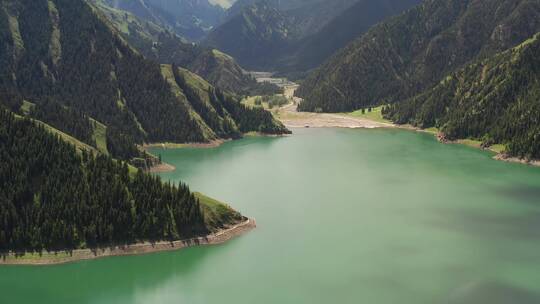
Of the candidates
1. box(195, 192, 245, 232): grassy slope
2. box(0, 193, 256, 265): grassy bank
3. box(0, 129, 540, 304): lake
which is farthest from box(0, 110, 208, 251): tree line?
box(0, 129, 540, 304): lake

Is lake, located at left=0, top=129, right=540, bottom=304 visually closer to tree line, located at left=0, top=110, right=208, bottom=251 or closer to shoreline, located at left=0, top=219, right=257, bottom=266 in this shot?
shoreline, located at left=0, top=219, right=257, bottom=266

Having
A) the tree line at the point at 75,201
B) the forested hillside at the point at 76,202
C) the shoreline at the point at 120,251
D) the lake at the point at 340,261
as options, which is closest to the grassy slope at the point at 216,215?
the forested hillside at the point at 76,202

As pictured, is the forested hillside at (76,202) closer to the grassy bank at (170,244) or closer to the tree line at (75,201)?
the tree line at (75,201)

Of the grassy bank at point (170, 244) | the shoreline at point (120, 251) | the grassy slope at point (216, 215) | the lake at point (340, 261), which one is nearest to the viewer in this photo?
the lake at point (340, 261)

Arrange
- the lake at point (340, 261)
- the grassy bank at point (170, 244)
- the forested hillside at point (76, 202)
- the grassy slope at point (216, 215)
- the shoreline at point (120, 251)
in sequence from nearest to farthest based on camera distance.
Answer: the lake at point (340, 261) → the shoreline at point (120, 251) → the grassy bank at point (170, 244) → the forested hillside at point (76, 202) → the grassy slope at point (216, 215)

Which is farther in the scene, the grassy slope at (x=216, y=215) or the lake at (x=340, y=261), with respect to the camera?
the grassy slope at (x=216, y=215)

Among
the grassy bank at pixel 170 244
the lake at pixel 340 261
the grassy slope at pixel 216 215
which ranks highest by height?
the grassy slope at pixel 216 215
